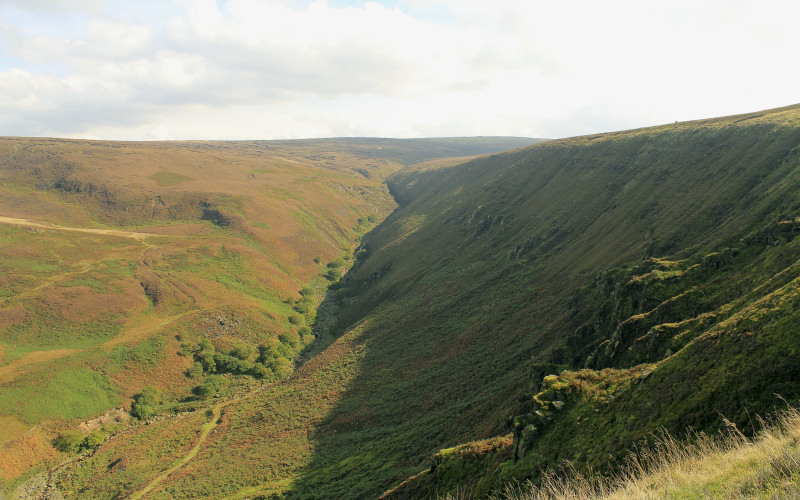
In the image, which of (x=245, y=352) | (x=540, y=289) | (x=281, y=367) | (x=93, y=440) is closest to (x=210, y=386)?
(x=245, y=352)

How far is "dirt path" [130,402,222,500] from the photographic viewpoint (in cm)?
4797

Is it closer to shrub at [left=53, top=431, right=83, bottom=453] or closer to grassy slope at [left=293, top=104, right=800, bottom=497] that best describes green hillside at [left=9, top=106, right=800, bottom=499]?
grassy slope at [left=293, top=104, right=800, bottom=497]

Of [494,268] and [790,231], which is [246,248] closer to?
[494,268]

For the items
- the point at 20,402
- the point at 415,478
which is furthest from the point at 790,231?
the point at 20,402

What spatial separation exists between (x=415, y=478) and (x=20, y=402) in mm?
67425

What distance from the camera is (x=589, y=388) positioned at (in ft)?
82.6

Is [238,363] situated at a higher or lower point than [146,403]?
higher

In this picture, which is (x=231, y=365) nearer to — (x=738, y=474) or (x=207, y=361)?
(x=207, y=361)

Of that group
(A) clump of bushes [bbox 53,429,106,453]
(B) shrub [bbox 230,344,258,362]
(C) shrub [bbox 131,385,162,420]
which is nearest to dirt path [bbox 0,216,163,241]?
(B) shrub [bbox 230,344,258,362]

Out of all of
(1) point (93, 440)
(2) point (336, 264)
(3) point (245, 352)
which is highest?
(2) point (336, 264)

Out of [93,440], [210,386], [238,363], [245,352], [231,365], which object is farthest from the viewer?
[245,352]

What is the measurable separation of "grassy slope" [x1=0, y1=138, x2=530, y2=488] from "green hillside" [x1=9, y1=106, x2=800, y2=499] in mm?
12880

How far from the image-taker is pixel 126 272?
340ft

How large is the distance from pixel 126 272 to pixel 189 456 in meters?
68.2
